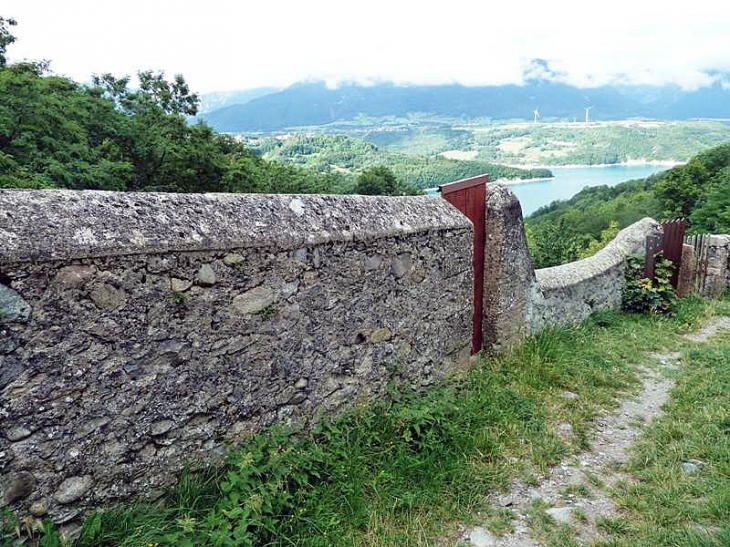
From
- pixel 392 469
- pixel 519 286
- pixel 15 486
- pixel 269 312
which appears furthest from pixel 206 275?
pixel 519 286

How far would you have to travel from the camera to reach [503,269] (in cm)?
440

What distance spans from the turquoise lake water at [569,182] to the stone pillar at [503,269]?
28039 millimetres

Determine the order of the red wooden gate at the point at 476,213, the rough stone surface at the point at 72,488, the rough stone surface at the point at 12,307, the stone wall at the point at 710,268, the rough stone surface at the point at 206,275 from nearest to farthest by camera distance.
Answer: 1. the rough stone surface at the point at 12,307
2. the rough stone surface at the point at 72,488
3. the rough stone surface at the point at 206,275
4. the red wooden gate at the point at 476,213
5. the stone wall at the point at 710,268

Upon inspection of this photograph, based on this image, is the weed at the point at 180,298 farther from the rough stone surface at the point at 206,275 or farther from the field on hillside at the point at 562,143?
the field on hillside at the point at 562,143

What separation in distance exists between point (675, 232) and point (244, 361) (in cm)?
725

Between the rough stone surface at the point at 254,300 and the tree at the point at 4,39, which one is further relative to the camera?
the tree at the point at 4,39

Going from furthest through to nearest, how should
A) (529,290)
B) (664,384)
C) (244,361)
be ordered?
(529,290) < (664,384) < (244,361)

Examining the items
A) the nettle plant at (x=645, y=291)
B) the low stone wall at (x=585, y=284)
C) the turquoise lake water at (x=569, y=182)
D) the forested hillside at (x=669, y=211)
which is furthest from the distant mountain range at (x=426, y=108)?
the nettle plant at (x=645, y=291)

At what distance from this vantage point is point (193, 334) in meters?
2.27

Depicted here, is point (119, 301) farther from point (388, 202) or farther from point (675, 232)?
point (675, 232)

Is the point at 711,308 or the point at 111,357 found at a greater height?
the point at 111,357

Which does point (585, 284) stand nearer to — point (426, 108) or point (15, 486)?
point (15, 486)

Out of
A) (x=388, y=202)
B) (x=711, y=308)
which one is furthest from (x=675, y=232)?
(x=388, y=202)

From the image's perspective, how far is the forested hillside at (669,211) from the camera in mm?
12553
